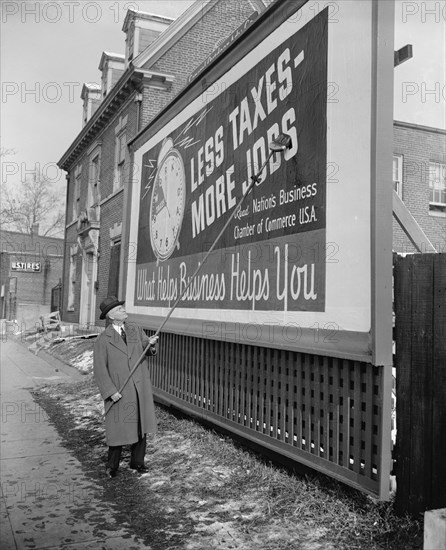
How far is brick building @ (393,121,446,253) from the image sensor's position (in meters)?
21.6

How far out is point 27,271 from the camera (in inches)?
1724

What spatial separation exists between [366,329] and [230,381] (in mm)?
2376

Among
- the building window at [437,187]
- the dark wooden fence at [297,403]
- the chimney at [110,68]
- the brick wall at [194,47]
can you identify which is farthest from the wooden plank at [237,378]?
the building window at [437,187]

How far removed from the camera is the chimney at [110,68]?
21.4 metres

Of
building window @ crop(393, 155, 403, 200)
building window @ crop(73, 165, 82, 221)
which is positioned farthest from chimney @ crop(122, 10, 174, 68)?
building window @ crop(393, 155, 403, 200)

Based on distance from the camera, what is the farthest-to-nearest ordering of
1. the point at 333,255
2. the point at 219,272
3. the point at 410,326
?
the point at 219,272, the point at 333,255, the point at 410,326

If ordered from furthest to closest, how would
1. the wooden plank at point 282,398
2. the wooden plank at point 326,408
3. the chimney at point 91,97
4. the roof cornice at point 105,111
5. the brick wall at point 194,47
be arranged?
the chimney at point 91,97, the brick wall at point 194,47, the roof cornice at point 105,111, the wooden plank at point 282,398, the wooden plank at point 326,408

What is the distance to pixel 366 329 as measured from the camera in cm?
384

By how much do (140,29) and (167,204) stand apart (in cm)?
1279

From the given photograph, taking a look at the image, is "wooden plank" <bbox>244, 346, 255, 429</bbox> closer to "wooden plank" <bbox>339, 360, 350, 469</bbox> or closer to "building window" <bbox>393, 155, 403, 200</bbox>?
"wooden plank" <bbox>339, 360, 350, 469</bbox>

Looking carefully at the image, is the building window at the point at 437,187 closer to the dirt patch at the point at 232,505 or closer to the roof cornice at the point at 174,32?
the roof cornice at the point at 174,32

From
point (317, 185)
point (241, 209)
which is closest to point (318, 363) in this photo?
point (317, 185)

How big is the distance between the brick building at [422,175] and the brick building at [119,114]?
25.8 feet

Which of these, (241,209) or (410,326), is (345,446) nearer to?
(410,326)
